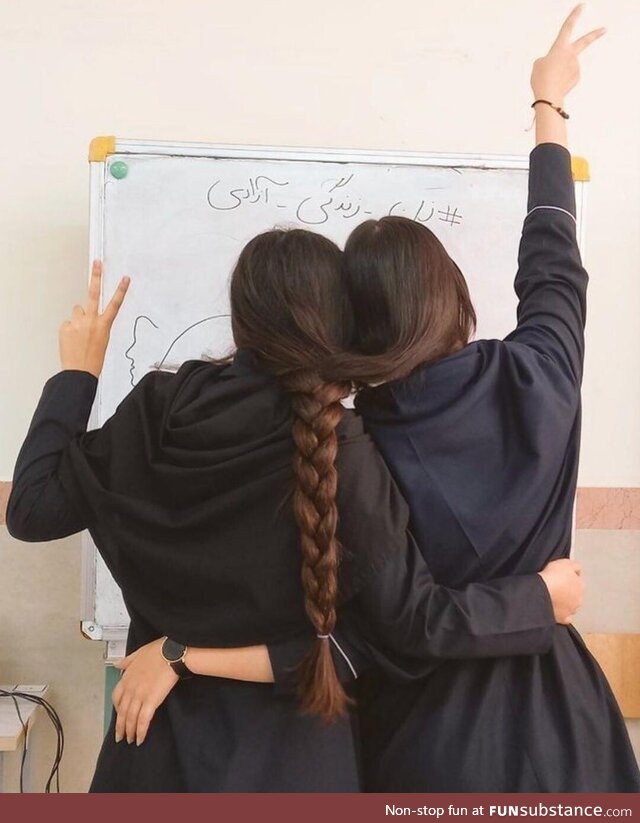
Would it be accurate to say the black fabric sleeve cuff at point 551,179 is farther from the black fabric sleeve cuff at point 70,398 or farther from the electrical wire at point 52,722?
the electrical wire at point 52,722

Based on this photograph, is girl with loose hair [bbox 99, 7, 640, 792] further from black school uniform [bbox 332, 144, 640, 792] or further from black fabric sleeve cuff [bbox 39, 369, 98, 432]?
black fabric sleeve cuff [bbox 39, 369, 98, 432]

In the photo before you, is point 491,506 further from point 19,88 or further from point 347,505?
point 19,88

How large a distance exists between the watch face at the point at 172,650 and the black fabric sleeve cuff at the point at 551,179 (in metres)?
0.73

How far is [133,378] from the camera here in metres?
1.95

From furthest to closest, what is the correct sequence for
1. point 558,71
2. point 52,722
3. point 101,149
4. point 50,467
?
point 52,722 < point 101,149 < point 558,71 < point 50,467

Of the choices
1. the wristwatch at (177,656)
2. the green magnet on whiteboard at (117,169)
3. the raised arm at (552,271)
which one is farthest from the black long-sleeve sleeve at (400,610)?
the green magnet on whiteboard at (117,169)

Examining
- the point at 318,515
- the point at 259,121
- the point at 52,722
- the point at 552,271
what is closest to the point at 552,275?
the point at 552,271

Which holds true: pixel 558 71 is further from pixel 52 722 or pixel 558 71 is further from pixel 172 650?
pixel 52 722

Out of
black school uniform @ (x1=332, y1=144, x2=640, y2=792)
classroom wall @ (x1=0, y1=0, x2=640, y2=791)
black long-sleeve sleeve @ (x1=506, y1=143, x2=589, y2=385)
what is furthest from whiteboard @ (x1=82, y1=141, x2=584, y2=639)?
black school uniform @ (x1=332, y1=144, x2=640, y2=792)

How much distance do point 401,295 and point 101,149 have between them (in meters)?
1.07

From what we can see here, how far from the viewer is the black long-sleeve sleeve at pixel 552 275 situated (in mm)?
1158

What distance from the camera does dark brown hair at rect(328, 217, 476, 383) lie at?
3.56 feet

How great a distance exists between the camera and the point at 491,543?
43.2 inches

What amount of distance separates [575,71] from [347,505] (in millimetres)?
735
